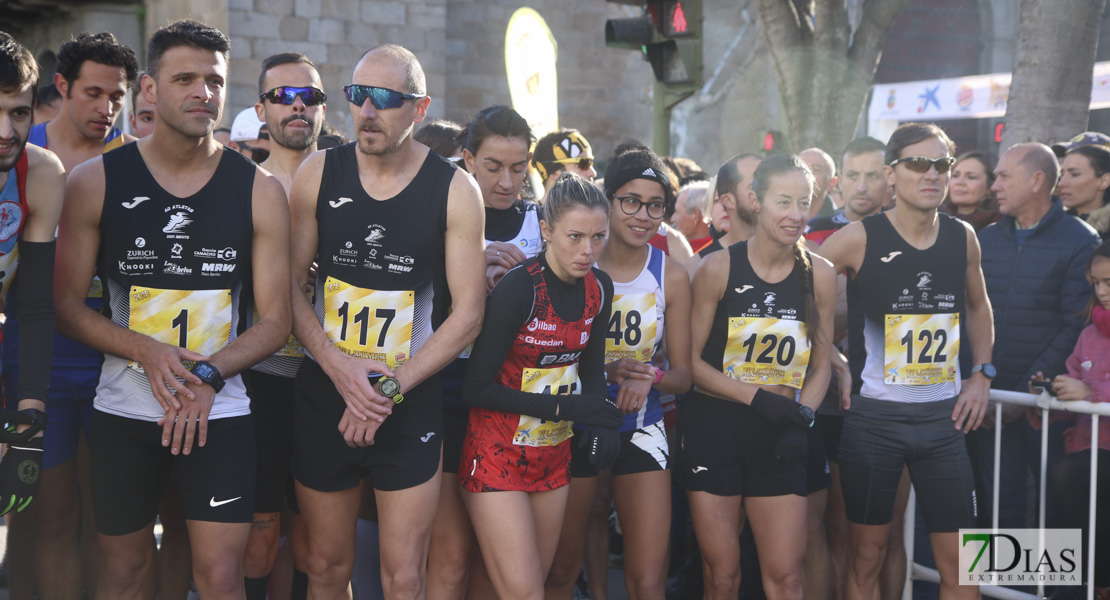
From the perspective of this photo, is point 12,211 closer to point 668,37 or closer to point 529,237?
point 529,237

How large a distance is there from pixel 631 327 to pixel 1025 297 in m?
2.19

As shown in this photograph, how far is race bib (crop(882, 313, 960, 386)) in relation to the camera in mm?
4363

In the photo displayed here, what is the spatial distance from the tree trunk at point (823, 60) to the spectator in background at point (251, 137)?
17.9 feet

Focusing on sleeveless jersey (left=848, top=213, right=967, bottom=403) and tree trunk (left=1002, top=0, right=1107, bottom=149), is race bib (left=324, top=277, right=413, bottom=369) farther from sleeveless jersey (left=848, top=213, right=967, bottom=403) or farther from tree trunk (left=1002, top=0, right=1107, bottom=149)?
tree trunk (left=1002, top=0, right=1107, bottom=149)

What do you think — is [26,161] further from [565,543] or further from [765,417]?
[765,417]

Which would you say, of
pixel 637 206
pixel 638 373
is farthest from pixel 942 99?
pixel 638 373

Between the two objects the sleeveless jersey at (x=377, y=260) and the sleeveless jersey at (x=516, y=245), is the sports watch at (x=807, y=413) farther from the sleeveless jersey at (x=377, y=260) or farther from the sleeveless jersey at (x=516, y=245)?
the sleeveless jersey at (x=377, y=260)

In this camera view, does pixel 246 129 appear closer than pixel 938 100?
Yes

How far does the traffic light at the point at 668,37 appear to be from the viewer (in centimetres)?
775

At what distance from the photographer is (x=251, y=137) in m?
5.92

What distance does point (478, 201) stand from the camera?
3.72m

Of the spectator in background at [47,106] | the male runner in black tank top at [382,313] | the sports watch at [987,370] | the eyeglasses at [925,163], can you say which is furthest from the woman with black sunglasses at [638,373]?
the spectator in background at [47,106]

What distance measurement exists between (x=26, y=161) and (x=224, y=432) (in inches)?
43.2

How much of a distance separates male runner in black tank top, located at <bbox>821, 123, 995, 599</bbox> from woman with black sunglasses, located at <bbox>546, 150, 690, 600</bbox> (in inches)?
34.0
